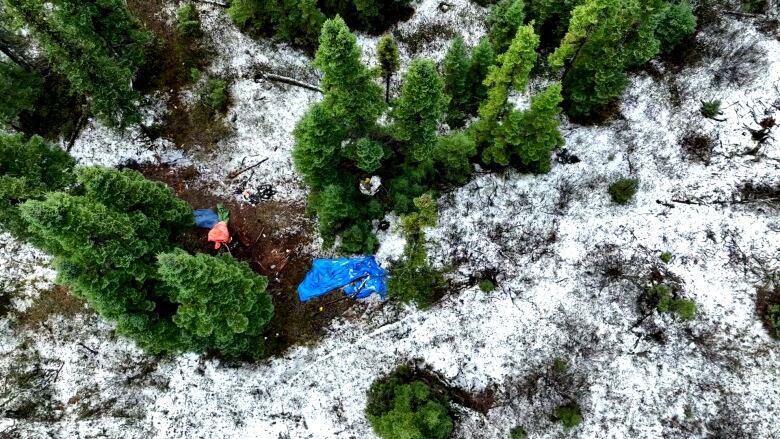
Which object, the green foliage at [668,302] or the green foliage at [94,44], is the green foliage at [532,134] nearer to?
the green foliage at [668,302]

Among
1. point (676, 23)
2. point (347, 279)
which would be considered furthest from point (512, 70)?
point (347, 279)

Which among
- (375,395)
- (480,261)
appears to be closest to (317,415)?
(375,395)

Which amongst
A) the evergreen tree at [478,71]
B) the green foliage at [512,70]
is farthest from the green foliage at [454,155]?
the evergreen tree at [478,71]

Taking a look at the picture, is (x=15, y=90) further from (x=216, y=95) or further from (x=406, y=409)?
(x=406, y=409)

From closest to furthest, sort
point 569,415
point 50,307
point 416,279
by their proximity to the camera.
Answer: point 569,415, point 416,279, point 50,307

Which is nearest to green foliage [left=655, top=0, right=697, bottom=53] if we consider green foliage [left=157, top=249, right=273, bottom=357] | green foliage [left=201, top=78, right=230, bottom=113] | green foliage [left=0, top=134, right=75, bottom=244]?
green foliage [left=157, top=249, right=273, bottom=357]

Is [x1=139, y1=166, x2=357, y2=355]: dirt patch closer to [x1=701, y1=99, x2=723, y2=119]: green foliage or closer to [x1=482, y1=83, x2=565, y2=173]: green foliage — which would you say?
[x1=482, y1=83, x2=565, y2=173]: green foliage

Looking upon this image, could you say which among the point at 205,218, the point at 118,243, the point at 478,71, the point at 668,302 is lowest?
the point at 668,302
